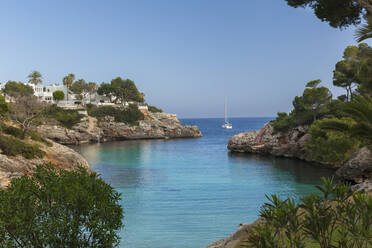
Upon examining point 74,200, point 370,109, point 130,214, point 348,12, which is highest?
point 348,12

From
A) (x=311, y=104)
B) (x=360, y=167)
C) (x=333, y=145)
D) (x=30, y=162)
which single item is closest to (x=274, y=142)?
(x=311, y=104)

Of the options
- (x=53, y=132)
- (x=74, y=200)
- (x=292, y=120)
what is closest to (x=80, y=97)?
(x=53, y=132)

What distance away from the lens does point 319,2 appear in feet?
39.1

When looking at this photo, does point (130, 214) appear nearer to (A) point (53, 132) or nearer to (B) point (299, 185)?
(B) point (299, 185)

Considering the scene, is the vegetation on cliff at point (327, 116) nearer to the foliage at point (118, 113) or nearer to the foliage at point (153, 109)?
the foliage at point (118, 113)

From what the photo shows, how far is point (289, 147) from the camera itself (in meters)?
42.3

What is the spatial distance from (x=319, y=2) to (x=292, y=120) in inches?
1293

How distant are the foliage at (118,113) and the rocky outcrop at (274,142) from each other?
1436 inches

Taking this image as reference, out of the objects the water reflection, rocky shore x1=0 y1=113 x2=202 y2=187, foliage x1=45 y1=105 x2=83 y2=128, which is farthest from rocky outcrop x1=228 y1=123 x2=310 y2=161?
foliage x1=45 y1=105 x2=83 y2=128

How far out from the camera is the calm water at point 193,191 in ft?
47.1

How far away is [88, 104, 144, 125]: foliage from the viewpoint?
3066 inches

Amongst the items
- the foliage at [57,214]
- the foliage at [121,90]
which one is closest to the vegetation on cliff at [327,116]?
the foliage at [57,214]

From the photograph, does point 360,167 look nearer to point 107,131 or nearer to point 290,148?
point 290,148

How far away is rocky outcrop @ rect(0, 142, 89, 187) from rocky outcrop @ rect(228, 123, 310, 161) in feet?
97.6
